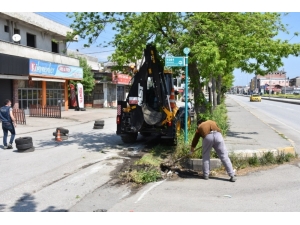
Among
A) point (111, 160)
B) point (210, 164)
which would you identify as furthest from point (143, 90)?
point (210, 164)

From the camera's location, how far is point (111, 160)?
352 inches

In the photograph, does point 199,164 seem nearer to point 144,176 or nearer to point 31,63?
point 144,176

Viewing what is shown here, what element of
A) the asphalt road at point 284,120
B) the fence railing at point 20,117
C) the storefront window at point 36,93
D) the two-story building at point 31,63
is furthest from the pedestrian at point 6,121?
the storefront window at point 36,93

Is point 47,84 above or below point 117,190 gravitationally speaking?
above

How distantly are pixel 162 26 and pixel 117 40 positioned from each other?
1539 millimetres

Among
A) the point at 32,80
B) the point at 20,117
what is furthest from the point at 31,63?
the point at 20,117

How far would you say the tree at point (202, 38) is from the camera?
29.5ft

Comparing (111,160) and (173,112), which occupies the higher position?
(173,112)

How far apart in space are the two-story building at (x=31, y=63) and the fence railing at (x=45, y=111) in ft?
3.83

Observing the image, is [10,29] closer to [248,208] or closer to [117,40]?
[117,40]

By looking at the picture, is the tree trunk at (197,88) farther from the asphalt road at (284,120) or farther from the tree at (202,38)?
the asphalt road at (284,120)

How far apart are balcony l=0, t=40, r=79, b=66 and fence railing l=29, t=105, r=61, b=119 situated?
3862 millimetres

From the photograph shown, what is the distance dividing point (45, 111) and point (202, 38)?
1645 cm

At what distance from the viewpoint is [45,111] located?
22.8 m
